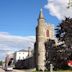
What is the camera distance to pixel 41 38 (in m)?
95.8

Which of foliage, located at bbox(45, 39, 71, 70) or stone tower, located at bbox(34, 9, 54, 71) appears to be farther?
stone tower, located at bbox(34, 9, 54, 71)

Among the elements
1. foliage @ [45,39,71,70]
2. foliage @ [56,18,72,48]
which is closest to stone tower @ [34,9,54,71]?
foliage @ [45,39,71,70]

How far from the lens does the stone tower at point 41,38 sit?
9275cm

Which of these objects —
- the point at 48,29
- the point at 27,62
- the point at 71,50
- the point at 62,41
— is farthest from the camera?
the point at 27,62

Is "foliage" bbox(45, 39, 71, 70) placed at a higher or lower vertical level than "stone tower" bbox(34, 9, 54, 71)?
lower

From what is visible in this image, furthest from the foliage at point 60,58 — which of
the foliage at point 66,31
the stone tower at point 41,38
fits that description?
the stone tower at point 41,38

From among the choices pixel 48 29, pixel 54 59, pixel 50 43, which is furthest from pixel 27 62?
pixel 54 59

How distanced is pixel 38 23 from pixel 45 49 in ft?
36.4

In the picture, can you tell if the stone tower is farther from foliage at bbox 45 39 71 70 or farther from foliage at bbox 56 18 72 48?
foliage at bbox 56 18 72 48

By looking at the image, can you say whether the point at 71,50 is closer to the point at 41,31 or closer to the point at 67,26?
the point at 67,26

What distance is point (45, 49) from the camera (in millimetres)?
93562

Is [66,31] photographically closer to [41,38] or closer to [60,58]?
[60,58]

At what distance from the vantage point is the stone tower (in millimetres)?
92750

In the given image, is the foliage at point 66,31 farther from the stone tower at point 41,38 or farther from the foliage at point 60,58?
the stone tower at point 41,38
